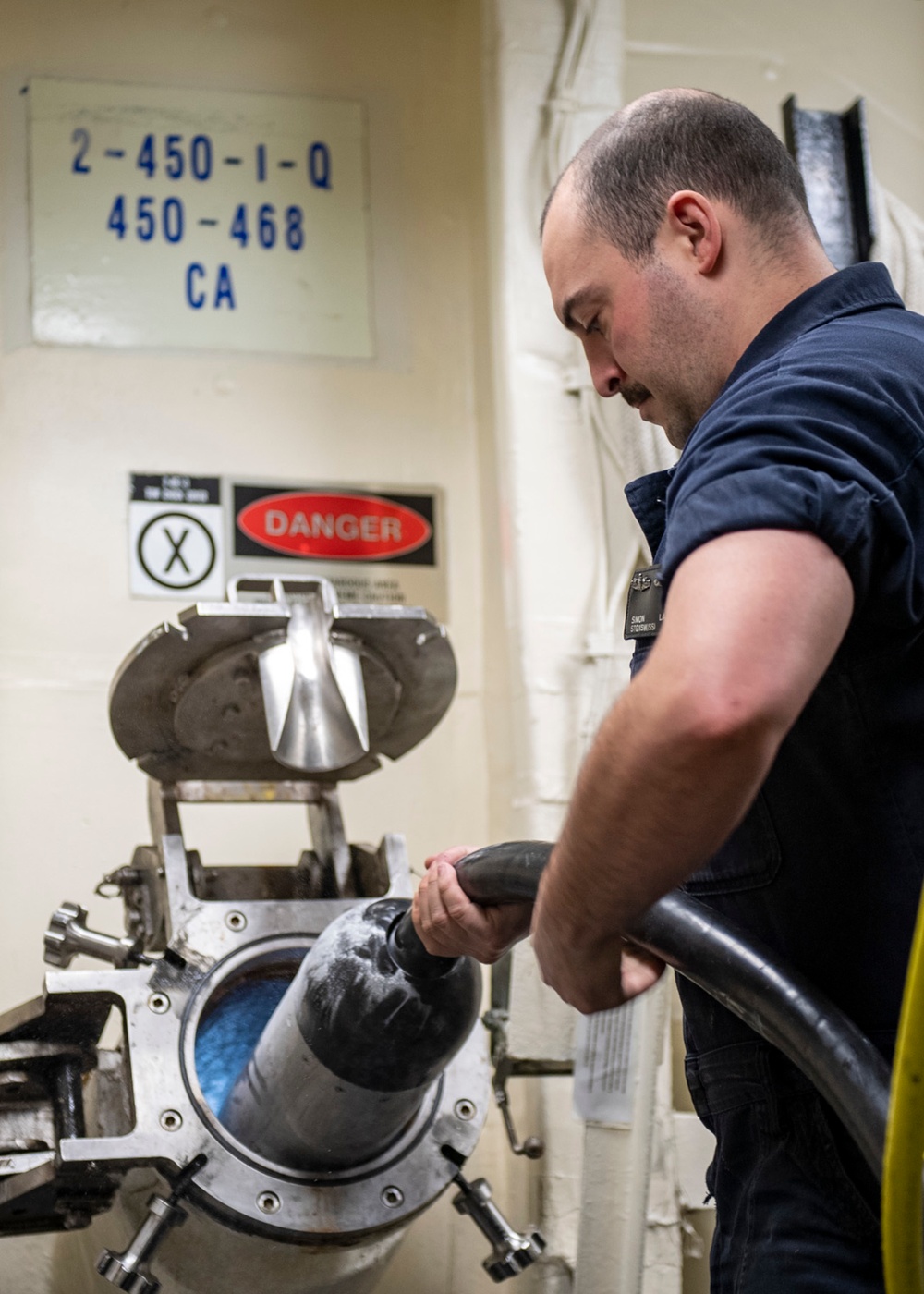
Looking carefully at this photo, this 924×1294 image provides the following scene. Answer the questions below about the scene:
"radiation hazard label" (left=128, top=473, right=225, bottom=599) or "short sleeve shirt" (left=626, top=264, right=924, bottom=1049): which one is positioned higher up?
"radiation hazard label" (left=128, top=473, right=225, bottom=599)

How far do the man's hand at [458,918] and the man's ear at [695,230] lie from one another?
497 millimetres

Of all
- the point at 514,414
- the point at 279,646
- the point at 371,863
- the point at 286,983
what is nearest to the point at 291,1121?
the point at 286,983

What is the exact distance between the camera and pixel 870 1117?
754 mm

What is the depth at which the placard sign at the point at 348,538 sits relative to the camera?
2.29 metres

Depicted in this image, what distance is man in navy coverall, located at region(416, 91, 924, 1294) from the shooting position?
2.38ft

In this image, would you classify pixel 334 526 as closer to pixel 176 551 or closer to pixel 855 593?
pixel 176 551

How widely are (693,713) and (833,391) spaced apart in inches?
9.3

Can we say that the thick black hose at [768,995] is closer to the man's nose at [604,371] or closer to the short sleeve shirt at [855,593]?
the short sleeve shirt at [855,593]

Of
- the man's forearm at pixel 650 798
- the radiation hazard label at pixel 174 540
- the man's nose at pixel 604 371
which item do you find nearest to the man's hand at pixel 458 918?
the man's forearm at pixel 650 798

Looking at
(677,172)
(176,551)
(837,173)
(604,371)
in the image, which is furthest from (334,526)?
(677,172)

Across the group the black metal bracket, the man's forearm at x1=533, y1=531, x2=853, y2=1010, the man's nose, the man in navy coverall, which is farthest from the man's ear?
the black metal bracket

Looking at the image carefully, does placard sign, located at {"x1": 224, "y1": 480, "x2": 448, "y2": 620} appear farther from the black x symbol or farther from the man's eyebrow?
the man's eyebrow

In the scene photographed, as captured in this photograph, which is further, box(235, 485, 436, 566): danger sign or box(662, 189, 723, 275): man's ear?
box(235, 485, 436, 566): danger sign

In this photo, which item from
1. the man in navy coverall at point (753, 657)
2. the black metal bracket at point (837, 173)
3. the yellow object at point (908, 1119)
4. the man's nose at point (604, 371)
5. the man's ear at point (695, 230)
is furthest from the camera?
the black metal bracket at point (837, 173)
